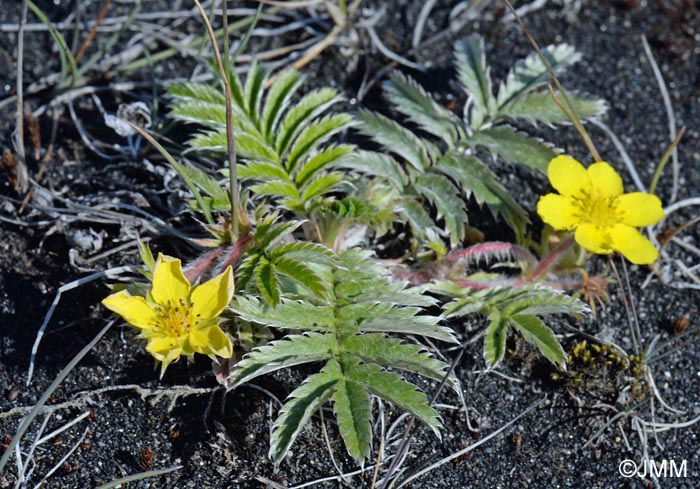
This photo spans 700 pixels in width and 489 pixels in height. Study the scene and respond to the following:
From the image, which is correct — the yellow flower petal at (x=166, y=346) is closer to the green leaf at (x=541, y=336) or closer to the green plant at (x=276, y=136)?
the green plant at (x=276, y=136)

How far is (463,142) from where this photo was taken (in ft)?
10.5

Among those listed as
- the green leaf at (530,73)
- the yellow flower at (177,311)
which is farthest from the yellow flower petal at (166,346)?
the green leaf at (530,73)

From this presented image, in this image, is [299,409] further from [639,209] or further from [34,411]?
[639,209]

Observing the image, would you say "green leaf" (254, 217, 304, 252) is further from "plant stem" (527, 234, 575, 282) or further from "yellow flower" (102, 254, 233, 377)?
"plant stem" (527, 234, 575, 282)

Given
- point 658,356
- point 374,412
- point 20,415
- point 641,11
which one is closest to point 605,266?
point 658,356

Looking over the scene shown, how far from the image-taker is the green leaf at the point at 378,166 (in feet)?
9.84

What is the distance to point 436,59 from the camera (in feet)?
12.5

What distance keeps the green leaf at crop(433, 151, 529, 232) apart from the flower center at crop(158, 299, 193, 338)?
1125mm

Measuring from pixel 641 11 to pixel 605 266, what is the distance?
1.54m

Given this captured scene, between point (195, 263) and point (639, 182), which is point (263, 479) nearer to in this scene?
point (195, 263)

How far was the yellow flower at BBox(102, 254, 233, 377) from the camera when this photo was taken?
2.40 metres

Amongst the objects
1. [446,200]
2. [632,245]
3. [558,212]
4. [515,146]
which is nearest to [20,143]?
[446,200]

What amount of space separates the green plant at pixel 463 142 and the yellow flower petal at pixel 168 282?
790mm

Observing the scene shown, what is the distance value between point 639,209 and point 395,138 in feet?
2.97
